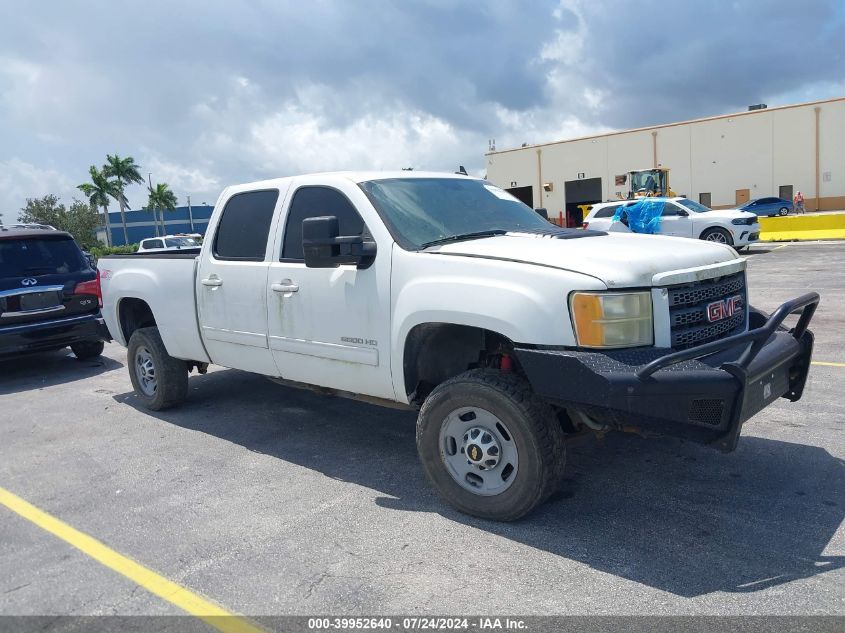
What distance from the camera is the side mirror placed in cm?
417

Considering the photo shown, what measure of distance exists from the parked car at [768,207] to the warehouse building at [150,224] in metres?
66.0

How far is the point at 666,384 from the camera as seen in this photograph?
3283 mm

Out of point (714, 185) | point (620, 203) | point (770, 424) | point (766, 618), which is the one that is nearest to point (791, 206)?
point (714, 185)

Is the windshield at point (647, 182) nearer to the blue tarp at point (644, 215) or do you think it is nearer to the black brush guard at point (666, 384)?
the blue tarp at point (644, 215)

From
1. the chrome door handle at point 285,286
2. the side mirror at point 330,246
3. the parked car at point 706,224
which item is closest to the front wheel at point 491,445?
the side mirror at point 330,246

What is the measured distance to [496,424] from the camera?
3854 mm

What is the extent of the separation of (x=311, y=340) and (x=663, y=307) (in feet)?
7.58

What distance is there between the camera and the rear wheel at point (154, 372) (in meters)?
6.49

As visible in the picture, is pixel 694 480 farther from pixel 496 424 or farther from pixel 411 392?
pixel 411 392

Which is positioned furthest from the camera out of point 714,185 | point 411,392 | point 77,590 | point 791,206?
point 714,185

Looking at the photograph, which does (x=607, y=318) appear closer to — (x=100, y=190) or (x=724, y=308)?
(x=724, y=308)

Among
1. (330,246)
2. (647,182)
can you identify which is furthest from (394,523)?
(647,182)

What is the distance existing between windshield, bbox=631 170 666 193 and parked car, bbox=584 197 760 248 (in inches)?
431

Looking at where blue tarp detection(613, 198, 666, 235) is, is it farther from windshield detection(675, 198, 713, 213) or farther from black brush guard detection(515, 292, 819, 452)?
black brush guard detection(515, 292, 819, 452)
